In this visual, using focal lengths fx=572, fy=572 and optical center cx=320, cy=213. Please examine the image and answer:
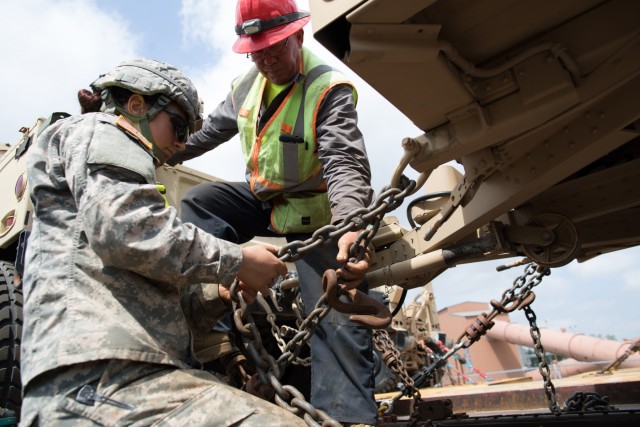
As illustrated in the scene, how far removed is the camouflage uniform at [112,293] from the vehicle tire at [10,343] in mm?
2339

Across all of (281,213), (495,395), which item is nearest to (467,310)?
(495,395)

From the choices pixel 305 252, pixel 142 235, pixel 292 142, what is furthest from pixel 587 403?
pixel 142 235

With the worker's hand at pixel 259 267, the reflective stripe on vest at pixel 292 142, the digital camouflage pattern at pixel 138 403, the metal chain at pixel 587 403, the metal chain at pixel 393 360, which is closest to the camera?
the digital camouflage pattern at pixel 138 403

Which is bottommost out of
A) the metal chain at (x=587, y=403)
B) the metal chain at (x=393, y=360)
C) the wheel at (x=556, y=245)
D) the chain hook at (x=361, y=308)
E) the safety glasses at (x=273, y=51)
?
the metal chain at (x=587, y=403)

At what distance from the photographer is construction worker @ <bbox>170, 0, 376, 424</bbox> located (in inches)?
104

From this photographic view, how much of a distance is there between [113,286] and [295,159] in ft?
4.63

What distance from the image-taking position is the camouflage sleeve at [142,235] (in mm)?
1721

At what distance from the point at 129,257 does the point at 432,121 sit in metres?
1.38

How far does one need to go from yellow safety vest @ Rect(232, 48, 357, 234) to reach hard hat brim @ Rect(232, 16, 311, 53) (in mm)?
260

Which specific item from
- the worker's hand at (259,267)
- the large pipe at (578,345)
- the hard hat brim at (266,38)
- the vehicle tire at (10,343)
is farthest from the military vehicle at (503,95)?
the large pipe at (578,345)

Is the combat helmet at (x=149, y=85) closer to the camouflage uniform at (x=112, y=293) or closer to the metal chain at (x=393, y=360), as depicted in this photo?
the camouflage uniform at (x=112, y=293)

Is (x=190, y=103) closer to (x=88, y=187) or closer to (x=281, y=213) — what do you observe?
(x=88, y=187)

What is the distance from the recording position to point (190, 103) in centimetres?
229

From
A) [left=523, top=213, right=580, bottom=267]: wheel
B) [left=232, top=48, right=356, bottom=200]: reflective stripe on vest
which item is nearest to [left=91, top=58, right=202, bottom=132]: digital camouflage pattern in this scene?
[left=232, top=48, right=356, bottom=200]: reflective stripe on vest
